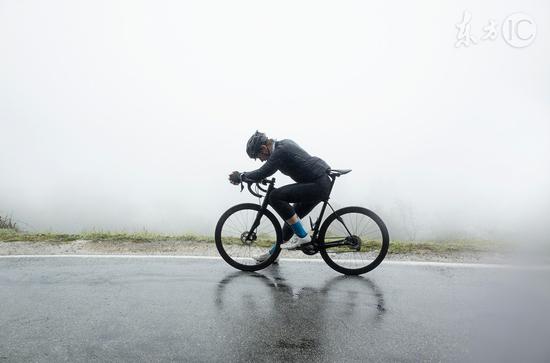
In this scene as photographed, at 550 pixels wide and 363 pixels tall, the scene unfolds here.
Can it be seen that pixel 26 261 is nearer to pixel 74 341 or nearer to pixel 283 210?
pixel 74 341

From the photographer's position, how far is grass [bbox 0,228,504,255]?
6594 millimetres

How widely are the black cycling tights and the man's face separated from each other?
455 millimetres

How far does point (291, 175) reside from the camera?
552 cm

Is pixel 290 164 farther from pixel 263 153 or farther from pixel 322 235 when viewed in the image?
pixel 322 235

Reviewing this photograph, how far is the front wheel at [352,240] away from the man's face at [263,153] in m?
1.16

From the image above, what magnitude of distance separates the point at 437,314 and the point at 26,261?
568 cm

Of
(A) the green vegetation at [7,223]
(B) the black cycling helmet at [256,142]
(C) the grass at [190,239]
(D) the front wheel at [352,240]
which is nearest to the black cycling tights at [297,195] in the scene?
(D) the front wheel at [352,240]

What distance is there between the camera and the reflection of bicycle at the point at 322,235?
17.8ft

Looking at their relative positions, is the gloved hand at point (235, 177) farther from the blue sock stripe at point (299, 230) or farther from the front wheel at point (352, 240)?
the front wheel at point (352, 240)

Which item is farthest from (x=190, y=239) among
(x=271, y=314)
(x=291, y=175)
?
(x=271, y=314)

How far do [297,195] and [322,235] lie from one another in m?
0.62

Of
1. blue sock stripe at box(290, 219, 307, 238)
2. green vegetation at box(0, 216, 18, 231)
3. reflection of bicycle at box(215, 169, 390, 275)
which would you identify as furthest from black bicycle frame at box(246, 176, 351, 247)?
green vegetation at box(0, 216, 18, 231)

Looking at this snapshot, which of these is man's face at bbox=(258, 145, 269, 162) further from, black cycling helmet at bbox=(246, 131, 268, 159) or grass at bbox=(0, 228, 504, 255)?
grass at bbox=(0, 228, 504, 255)

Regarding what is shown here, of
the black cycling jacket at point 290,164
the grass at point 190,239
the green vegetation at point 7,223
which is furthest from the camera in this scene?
the green vegetation at point 7,223
